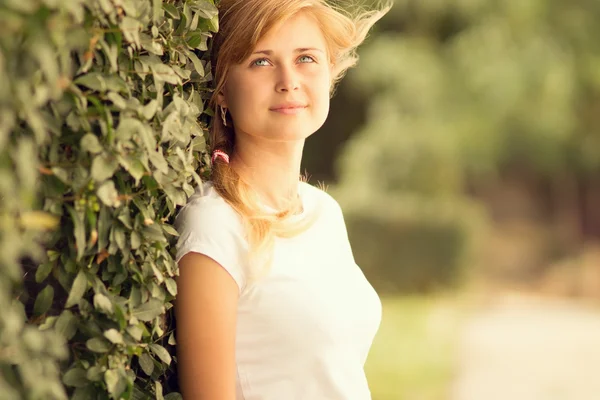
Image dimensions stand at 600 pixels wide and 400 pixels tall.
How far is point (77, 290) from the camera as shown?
159 cm

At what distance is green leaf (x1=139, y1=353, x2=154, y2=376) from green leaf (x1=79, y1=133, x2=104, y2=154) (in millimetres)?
528

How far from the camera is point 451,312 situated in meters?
11.8

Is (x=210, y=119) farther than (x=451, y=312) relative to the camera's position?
No

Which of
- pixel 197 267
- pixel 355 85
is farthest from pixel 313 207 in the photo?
pixel 355 85

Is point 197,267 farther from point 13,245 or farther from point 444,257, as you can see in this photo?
point 444,257

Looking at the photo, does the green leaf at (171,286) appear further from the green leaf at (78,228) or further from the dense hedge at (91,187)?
the green leaf at (78,228)

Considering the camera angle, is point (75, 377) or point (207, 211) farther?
point (207, 211)

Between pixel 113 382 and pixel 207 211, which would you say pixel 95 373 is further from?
pixel 207 211

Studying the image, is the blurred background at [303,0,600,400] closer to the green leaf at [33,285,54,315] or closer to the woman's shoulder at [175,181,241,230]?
the woman's shoulder at [175,181,241,230]

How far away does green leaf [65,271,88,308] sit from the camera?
1.57 meters

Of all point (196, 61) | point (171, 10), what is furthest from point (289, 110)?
point (171, 10)

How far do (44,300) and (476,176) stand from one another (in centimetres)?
1616

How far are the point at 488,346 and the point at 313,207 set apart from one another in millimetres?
7983

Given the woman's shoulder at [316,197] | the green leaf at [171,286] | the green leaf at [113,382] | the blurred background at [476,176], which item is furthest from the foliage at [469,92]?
the green leaf at [113,382]
